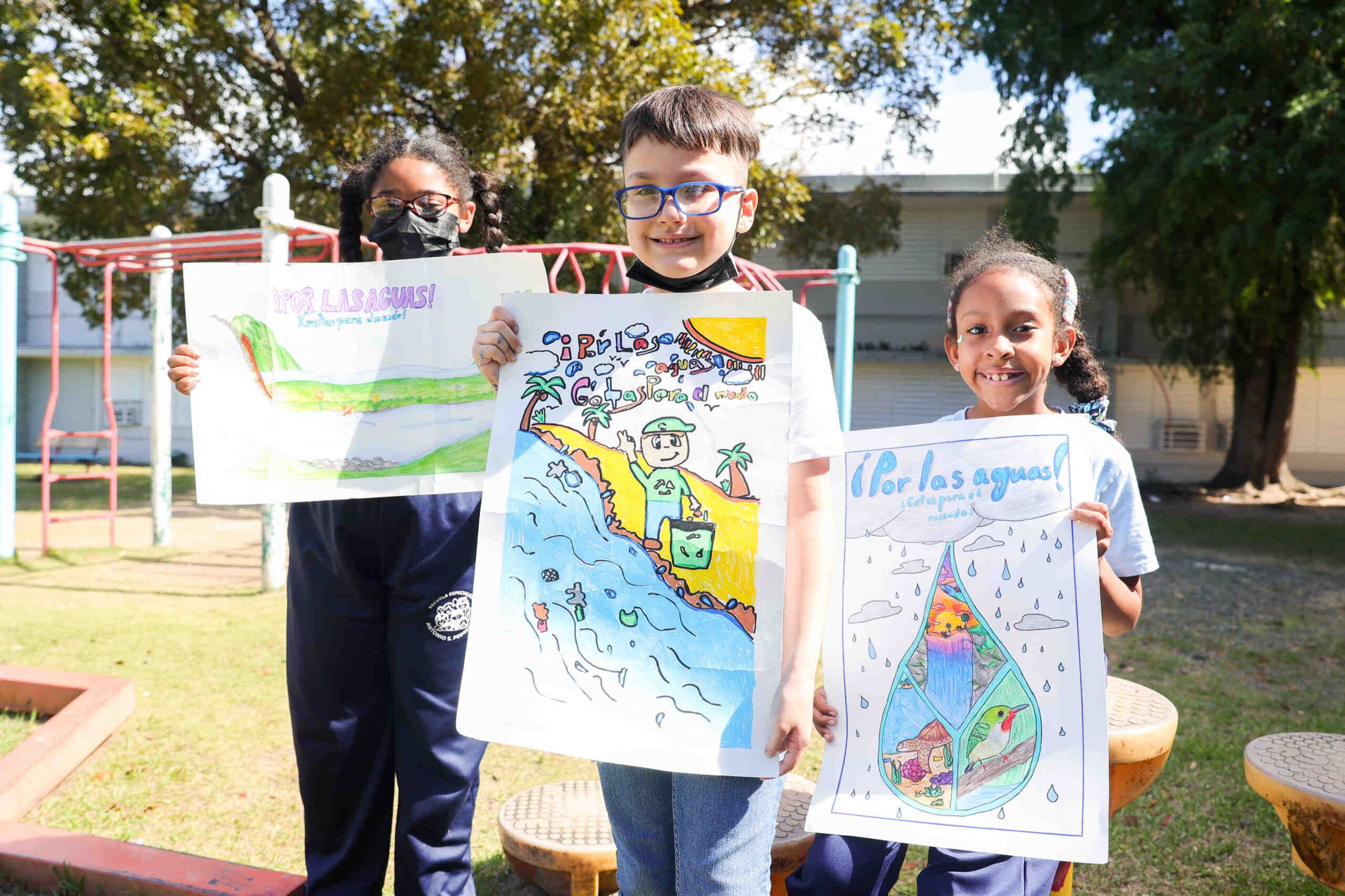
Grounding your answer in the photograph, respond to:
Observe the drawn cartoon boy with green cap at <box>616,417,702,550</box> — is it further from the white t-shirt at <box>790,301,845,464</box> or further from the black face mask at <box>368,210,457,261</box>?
the black face mask at <box>368,210,457,261</box>

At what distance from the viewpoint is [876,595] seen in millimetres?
1703

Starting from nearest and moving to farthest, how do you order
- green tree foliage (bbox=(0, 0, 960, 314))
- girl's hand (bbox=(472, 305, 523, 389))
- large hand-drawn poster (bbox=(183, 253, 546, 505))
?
girl's hand (bbox=(472, 305, 523, 389))
large hand-drawn poster (bbox=(183, 253, 546, 505))
green tree foliage (bbox=(0, 0, 960, 314))

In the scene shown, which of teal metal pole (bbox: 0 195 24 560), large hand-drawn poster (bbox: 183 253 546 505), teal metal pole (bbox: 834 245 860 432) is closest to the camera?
large hand-drawn poster (bbox: 183 253 546 505)

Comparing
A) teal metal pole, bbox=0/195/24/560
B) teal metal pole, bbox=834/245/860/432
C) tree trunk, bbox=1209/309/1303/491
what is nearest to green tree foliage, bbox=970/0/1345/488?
tree trunk, bbox=1209/309/1303/491

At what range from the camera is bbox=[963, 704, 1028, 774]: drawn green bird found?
5.21 ft

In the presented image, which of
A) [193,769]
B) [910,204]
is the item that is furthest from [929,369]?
[193,769]

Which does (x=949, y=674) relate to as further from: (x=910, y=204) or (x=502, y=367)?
(x=910, y=204)

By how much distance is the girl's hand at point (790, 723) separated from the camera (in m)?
1.37

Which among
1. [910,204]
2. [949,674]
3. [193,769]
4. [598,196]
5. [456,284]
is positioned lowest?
[193,769]

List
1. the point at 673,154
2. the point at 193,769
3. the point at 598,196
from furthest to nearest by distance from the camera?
the point at 598,196
the point at 193,769
the point at 673,154

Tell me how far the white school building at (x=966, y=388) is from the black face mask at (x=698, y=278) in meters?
15.2

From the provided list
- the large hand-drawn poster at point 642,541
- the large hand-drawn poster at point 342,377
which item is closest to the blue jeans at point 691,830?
the large hand-drawn poster at point 642,541

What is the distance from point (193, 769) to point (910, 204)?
16.8m

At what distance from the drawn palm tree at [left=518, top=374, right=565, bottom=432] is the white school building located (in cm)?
1532
